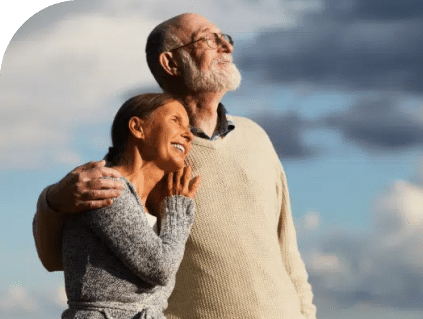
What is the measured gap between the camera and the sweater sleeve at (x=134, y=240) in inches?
123

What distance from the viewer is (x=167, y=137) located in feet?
11.2

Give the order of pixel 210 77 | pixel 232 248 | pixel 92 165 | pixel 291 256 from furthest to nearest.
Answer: pixel 291 256
pixel 210 77
pixel 232 248
pixel 92 165

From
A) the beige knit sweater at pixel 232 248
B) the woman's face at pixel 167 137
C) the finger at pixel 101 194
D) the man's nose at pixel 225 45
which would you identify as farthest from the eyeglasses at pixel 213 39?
the finger at pixel 101 194

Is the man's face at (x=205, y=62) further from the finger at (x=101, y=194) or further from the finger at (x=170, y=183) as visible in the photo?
the finger at (x=101, y=194)

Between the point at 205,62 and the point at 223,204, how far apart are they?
2.75 ft

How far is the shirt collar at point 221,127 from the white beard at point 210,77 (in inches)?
8.0

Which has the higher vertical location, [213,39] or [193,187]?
[213,39]

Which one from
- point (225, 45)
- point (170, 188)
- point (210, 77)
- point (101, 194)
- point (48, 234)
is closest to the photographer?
point (101, 194)

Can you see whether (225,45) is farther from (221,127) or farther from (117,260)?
(117,260)

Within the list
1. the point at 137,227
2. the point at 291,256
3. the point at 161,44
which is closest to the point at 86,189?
the point at 137,227

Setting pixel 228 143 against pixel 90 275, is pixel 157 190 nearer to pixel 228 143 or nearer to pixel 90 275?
pixel 90 275

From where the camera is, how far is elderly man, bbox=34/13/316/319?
427 centimetres

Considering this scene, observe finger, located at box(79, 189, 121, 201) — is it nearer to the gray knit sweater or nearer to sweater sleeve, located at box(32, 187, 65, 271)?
the gray knit sweater

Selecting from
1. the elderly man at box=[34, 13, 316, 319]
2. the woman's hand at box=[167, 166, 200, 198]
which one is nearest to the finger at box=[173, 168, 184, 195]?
the woman's hand at box=[167, 166, 200, 198]
